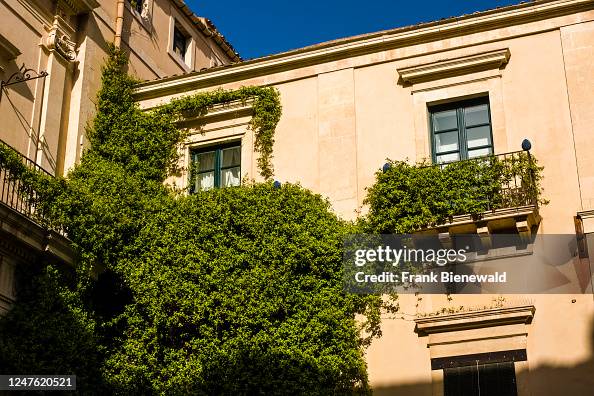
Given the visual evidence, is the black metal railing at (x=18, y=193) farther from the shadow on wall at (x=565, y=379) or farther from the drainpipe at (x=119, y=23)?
the shadow on wall at (x=565, y=379)

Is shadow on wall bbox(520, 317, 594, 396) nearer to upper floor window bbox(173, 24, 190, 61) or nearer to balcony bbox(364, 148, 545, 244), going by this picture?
balcony bbox(364, 148, 545, 244)

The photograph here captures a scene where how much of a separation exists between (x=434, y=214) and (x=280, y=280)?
2974mm

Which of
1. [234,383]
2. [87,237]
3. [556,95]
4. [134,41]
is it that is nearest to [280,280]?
[234,383]

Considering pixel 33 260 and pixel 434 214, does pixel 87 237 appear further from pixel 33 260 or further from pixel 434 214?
pixel 434 214

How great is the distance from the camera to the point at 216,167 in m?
A: 20.0

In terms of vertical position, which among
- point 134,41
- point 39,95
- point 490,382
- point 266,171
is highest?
point 134,41

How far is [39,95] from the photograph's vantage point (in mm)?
19234

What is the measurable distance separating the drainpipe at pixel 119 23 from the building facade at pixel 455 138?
4.59ft

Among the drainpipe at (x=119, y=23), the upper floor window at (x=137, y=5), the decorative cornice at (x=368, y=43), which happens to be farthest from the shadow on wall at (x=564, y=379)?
the upper floor window at (x=137, y=5)

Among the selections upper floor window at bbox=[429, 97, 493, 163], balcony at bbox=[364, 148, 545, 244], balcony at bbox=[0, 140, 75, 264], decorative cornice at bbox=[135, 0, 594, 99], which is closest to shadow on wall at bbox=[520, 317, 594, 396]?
balcony at bbox=[364, 148, 545, 244]

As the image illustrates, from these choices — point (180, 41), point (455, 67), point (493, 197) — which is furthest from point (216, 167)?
point (180, 41)

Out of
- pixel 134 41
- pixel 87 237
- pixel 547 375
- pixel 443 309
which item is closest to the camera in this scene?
pixel 547 375

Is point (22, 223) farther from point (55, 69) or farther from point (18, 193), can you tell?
point (55, 69)

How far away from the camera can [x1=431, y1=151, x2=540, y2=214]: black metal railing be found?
1673 centimetres
